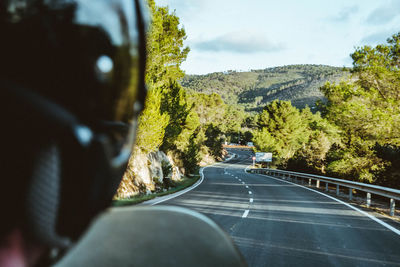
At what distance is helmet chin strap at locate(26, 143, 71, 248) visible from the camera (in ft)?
1.53

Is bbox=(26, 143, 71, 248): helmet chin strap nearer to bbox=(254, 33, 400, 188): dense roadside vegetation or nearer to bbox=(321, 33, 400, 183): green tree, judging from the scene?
bbox=(254, 33, 400, 188): dense roadside vegetation

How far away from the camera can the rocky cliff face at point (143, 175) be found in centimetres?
1670

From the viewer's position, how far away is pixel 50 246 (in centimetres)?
52

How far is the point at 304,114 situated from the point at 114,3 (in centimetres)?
9482

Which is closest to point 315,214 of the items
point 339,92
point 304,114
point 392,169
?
point 392,169

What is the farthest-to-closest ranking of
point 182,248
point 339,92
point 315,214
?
point 339,92 → point 315,214 → point 182,248

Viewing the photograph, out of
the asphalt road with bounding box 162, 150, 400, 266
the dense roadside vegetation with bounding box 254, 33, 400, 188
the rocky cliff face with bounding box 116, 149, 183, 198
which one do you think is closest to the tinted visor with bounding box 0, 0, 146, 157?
the asphalt road with bounding box 162, 150, 400, 266

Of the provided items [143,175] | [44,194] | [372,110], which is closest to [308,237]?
[44,194]

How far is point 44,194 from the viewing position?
18.8 inches

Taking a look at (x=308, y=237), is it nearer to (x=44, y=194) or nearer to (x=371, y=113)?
(x=44, y=194)

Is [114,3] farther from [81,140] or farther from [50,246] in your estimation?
[50,246]

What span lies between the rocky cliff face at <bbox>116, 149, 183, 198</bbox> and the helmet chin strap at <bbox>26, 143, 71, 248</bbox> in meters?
14.5

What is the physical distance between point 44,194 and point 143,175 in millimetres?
19350

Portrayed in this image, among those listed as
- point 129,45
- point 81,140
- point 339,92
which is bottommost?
point 81,140
